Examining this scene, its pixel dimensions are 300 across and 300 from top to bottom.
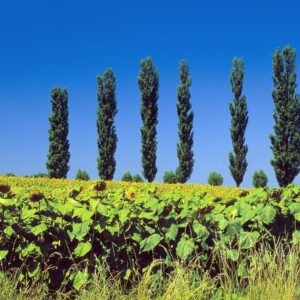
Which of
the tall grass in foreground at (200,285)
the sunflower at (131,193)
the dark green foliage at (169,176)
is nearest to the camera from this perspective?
the tall grass in foreground at (200,285)

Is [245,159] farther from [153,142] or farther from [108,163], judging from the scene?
[108,163]

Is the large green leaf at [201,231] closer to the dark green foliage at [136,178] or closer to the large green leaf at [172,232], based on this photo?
the large green leaf at [172,232]

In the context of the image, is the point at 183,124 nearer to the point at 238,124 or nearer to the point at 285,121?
the point at 238,124

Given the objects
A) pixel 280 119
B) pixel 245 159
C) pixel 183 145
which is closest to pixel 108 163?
pixel 183 145

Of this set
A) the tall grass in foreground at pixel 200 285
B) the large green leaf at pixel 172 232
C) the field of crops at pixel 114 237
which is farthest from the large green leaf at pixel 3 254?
the large green leaf at pixel 172 232

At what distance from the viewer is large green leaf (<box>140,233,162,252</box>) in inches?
166

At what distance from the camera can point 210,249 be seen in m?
4.52

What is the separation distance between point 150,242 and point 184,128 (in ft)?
84.5

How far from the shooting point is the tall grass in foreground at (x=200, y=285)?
401 cm

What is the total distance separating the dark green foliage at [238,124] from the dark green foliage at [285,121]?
1730mm

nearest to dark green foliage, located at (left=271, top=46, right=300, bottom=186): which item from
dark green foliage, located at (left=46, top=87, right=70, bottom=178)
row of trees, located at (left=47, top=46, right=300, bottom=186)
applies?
row of trees, located at (left=47, top=46, right=300, bottom=186)

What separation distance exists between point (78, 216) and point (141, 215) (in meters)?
0.56

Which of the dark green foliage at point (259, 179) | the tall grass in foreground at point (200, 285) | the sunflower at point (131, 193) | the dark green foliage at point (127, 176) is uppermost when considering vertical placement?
the dark green foliage at point (127, 176)

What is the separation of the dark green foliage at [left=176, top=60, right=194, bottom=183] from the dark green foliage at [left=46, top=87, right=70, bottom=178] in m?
7.37
